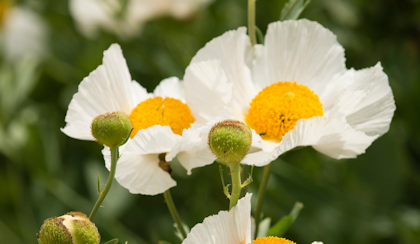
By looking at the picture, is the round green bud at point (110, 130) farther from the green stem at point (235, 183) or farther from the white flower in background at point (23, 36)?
the white flower in background at point (23, 36)

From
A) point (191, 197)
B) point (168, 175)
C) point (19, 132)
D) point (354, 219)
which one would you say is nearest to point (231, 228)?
point (168, 175)

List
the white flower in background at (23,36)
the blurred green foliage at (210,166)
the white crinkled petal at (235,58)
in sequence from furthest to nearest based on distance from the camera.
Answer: the white flower in background at (23,36) → the blurred green foliage at (210,166) → the white crinkled petal at (235,58)

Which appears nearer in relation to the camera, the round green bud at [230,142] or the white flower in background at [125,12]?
the round green bud at [230,142]

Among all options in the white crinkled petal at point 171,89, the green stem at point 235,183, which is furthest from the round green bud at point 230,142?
the white crinkled petal at point 171,89

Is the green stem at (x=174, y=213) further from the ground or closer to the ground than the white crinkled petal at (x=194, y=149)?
closer to the ground

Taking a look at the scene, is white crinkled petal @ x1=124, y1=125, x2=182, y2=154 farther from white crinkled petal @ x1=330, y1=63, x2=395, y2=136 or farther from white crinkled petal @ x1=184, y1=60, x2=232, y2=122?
white crinkled petal @ x1=330, y1=63, x2=395, y2=136

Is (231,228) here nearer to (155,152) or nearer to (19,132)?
(155,152)

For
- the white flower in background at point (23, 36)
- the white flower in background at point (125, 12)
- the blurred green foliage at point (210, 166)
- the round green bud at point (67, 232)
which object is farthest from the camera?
the white flower in background at point (23, 36)

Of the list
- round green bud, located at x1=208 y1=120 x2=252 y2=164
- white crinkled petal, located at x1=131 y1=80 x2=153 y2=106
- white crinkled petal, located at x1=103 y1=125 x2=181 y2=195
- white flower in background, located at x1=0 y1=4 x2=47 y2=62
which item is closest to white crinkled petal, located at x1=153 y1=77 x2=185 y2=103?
white crinkled petal, located at x1=131 y1=80 x2=153 y2=106
